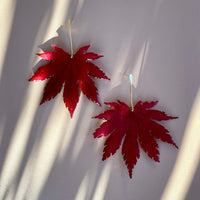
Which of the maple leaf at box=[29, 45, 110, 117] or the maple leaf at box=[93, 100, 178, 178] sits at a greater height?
the maple leaf at box=[29, 45, 110, 117]

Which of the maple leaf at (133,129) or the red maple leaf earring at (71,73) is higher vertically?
the red maple leaf earring at (71,73)

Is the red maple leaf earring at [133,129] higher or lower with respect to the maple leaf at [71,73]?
lower

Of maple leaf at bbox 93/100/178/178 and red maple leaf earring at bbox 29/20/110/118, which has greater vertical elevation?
red maple leaf earring at bbox 29/20/110/118

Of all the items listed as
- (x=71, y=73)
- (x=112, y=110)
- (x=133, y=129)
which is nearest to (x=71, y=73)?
(x=71, y=73)

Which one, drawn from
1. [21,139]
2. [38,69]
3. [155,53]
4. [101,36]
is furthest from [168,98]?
[21,139]

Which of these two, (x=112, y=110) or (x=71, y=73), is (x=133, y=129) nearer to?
(x=112, y=110)
